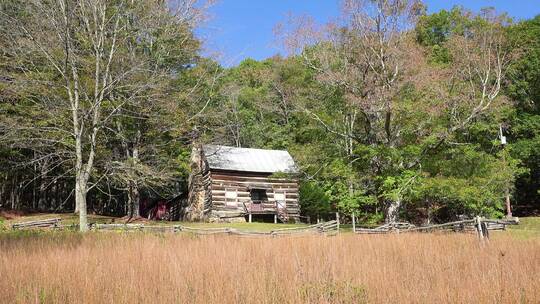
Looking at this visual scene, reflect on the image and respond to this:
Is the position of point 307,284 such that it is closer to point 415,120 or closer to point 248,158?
point 415,120

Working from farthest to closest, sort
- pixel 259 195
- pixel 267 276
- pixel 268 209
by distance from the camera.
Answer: pixel 259 195
pixel 268 209
pixel 267 276

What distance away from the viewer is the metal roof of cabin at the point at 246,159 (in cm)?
3203

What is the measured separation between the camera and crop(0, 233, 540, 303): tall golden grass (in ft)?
17.5

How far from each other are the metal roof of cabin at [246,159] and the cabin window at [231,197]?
150cm

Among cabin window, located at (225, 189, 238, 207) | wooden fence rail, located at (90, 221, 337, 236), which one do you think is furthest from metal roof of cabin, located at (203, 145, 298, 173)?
wooden fence rail, located at (90, 221, 337, 236)

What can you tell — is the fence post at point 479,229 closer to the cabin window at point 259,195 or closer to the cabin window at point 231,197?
the cabin window at point 231,197

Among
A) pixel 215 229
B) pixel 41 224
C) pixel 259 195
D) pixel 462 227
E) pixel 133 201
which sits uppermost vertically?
pixel 259 195

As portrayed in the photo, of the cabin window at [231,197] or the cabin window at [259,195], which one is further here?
the cabin window at [259,195]

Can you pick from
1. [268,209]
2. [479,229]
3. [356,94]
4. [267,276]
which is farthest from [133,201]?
[267,276]

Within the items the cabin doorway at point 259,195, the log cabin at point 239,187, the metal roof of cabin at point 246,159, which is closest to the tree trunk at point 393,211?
the log cabin at point 239,187

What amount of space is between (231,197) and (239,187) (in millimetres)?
894

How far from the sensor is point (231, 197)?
104 feet

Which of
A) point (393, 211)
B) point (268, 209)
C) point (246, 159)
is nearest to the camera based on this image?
point (393, 211)

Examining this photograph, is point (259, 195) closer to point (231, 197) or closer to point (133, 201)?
point (231, 197)
